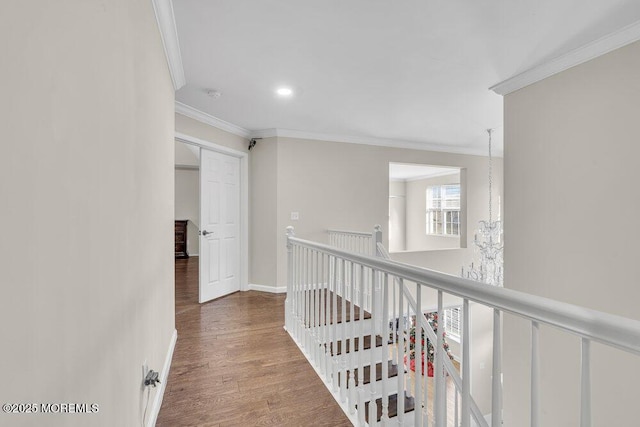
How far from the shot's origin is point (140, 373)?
135 centimetres

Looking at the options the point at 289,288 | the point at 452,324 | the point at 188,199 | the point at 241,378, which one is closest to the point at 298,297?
the point at 289,288

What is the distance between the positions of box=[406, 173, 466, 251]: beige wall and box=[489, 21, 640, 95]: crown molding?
17.5 feet

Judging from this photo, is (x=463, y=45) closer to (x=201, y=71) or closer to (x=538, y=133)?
(x=538, y=133)

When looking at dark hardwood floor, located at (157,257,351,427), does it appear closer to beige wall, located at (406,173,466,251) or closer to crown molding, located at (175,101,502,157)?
crown molding, located at (175,101,502,157)

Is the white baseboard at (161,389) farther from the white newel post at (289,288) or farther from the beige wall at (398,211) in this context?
the beige wall at (398,211)

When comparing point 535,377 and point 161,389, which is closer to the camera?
point 535,377

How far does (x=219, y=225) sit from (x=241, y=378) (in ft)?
7.59

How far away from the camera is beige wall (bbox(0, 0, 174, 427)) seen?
48 centimetres

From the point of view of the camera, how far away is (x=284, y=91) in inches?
116

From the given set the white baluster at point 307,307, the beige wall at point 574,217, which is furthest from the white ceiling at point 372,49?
the white baluster at point 307,307

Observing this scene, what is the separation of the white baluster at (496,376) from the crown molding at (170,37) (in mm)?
2140

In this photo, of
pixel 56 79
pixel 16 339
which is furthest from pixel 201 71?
pixel 16 339

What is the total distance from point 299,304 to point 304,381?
27.6 inches

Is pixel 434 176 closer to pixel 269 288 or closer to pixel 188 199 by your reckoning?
pixel 269 288
